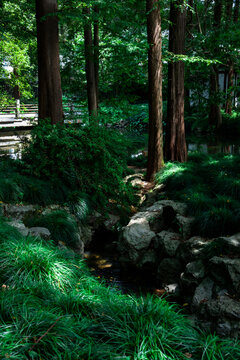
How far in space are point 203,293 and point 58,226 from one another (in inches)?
97.6

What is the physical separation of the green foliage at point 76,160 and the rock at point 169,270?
6.95 ft

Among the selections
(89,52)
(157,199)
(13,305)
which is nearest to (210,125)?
(89,52)

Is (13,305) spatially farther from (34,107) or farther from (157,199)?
(34,107)

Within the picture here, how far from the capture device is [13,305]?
255 centimetres

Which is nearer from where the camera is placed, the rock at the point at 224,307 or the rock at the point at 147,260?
the rock at the point at 224,307

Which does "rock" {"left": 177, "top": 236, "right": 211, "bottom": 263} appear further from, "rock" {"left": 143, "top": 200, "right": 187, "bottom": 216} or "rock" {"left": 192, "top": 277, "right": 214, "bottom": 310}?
"rock" {"left": 143, "top": 200, "right": 187, "bottom": 216}

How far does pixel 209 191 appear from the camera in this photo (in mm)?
6277

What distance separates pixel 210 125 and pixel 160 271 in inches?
542

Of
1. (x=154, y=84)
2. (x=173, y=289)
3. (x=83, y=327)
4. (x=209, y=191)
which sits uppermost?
(x=154, y=84)

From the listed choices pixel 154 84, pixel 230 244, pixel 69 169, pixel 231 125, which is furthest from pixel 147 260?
pixel 231 125

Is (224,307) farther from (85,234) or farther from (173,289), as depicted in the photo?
(85,234)

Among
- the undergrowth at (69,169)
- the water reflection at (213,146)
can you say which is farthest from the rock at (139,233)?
the water reflection at (213,146)

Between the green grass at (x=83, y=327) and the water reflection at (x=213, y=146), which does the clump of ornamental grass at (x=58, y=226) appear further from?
the water reflection at (x=213, y=146)

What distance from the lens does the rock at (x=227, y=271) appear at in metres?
4.02
